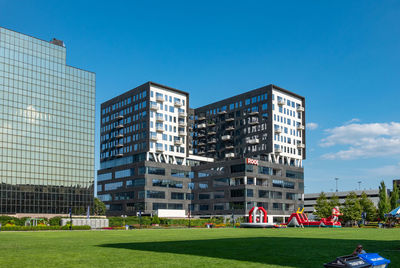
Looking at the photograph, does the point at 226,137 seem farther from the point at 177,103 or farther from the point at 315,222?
the point at 315,222

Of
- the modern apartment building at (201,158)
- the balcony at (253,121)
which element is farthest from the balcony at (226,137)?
the balcony at (253,121)

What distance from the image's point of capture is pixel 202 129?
176m

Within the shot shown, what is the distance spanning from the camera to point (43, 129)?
125750mm

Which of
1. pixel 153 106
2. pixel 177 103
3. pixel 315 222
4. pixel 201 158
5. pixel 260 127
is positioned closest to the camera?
pixel 315 222

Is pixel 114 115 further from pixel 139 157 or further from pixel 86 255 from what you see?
pixel 86 255

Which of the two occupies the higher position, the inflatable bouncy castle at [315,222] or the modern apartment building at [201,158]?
the modern apartment building at [201,158]

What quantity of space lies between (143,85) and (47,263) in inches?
5057

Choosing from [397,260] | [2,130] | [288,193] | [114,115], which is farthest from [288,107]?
[397,260]

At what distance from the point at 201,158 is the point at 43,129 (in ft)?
189

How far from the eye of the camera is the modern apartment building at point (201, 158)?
14275cm

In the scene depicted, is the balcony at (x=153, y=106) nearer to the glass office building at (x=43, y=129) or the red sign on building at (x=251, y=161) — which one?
the glass office building at (x=43, y=129)

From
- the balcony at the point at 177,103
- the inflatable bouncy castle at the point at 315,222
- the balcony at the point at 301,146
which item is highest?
the balcony at the point at 177,103

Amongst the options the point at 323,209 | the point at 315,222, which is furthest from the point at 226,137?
the point at 315,222

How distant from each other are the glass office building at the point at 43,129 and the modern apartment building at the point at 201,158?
54.8 feet
